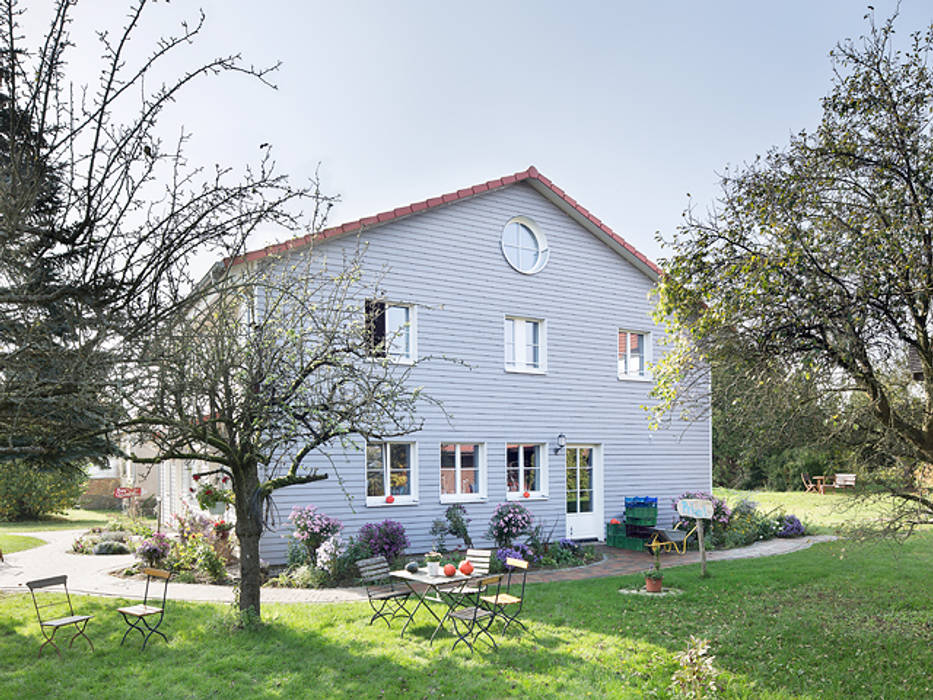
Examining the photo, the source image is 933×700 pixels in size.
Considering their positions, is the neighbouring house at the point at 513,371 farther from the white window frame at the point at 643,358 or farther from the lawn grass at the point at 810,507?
the lawn grass at the point at 810,507

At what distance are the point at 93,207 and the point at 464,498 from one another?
12.3 meters

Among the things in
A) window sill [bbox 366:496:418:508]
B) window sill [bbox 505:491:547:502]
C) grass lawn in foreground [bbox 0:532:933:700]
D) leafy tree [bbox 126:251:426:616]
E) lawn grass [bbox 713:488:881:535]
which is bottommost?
lawn grass [bbox 713:488:881:535]

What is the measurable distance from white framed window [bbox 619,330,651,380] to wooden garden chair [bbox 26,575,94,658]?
A: 1319 centimetres

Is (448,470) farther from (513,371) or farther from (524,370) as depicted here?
(524,370)

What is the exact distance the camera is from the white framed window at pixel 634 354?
18344 mm

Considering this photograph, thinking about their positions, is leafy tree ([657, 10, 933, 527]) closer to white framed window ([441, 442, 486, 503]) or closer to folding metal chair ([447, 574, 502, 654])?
folding metal chair ([447, 574, 502, 654])

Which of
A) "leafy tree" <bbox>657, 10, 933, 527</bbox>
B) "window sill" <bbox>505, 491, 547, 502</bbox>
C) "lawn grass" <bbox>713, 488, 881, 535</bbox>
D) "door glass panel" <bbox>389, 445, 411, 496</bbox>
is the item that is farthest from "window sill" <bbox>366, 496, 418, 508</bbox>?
"leafy tree" <bbox>657, 10, 933, 527</bbox>

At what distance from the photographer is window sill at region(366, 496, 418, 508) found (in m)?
13.8

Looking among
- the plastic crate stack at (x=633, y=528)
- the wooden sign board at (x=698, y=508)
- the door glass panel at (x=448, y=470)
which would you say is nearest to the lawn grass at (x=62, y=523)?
the door glass panel at (x=448, y=470)

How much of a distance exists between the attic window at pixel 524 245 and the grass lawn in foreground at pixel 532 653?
8202mm

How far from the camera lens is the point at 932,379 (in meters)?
7.02

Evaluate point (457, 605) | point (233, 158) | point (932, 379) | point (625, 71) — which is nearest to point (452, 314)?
point (625, 71)

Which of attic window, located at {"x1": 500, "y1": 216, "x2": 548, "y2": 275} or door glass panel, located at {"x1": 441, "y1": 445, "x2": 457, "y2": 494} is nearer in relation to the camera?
door glass panel, located at {"x1": 441, "y1": 445, "x2": 457, "y2": 494}

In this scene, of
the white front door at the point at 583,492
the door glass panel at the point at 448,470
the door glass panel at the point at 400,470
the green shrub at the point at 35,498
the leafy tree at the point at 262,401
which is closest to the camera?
the leafy tree at the point at 262,401
